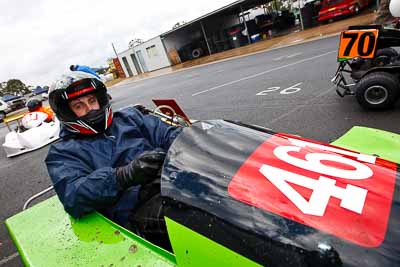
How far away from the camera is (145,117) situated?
7.34 feet

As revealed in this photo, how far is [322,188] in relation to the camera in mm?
923

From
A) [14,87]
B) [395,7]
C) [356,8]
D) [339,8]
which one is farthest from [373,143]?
[14,87]

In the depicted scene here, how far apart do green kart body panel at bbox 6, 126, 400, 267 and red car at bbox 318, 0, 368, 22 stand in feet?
64.9

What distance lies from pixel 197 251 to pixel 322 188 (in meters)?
0.47

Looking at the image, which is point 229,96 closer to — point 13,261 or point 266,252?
point 13,261

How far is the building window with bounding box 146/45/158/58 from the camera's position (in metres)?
29.8

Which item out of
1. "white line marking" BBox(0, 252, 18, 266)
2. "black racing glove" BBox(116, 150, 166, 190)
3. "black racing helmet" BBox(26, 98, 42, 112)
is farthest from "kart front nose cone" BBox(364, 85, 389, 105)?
"black racing helmet" BBox(26, 98, 42, 112)

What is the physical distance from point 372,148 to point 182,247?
62.6 inches

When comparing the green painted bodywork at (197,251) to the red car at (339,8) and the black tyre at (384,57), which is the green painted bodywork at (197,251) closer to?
the black tyre at (384,57)

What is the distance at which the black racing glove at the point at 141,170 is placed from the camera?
1395mm

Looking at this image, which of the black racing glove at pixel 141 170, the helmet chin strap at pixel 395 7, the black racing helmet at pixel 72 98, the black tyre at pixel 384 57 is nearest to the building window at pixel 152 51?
the helmet chin strap at pixel 395 7

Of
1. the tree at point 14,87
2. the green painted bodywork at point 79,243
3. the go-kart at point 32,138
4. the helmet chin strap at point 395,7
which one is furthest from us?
the tree at point 14,87

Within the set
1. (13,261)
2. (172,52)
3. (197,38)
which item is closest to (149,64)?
(172,52)

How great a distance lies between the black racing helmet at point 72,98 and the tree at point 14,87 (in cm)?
7060
